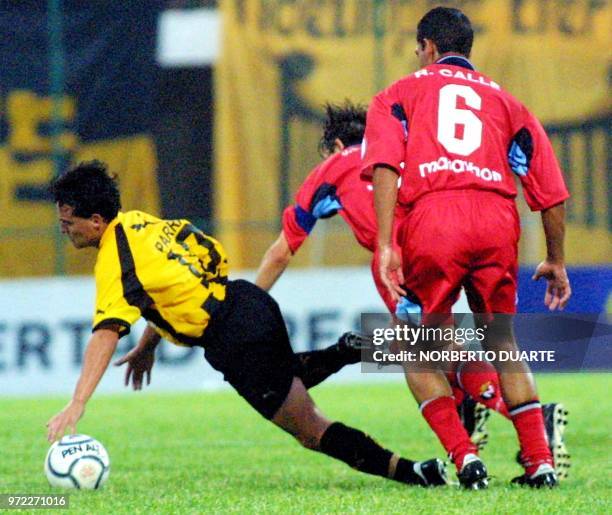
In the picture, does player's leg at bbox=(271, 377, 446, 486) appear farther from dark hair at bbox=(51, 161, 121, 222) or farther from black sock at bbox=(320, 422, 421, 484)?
dark hair at bbox=(51, 161, 121, 222)

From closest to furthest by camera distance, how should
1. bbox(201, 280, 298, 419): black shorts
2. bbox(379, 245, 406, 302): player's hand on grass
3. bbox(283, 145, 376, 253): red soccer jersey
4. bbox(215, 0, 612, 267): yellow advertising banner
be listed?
1. bbox(379, 245, 406, 302): player's hand on grass
2. bbox(201, 280, 298, 419): black shorts
3. bbox(283, 145, 376, 253): red soccer jersey
4. bbox(215, 0, 612, 267): yellow advertising banner

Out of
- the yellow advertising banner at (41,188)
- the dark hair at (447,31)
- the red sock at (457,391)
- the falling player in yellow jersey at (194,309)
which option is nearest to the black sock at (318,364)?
the falling player in yellow jersey at (194,309)

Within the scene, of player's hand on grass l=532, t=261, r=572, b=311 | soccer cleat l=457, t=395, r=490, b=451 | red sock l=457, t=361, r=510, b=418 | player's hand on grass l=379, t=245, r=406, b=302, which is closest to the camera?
player's hand on grass l=379, t=245, r=406, b=302


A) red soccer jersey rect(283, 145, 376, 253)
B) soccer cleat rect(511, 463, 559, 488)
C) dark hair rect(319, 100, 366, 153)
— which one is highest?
dark hair rect(319, 100, 366, 153)

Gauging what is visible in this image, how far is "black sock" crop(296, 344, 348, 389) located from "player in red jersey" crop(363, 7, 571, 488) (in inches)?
34.3

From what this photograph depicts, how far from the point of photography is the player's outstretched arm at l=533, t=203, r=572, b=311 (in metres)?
6.29

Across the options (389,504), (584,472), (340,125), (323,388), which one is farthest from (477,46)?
(389,504)

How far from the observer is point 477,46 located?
680 inches

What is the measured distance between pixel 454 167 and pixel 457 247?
1.07ft

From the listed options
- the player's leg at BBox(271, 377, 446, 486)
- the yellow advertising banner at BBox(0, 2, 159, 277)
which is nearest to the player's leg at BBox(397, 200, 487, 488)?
the player's leg at BBox(271, 377, 446, 486)

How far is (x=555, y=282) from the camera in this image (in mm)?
6355

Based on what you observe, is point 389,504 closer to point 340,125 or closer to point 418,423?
point 340,125

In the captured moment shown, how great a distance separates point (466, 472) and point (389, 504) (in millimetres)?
491

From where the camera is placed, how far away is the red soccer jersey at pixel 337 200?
7645 mm
